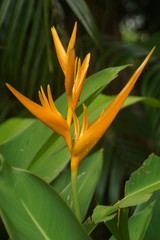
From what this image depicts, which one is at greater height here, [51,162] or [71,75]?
[71,75]

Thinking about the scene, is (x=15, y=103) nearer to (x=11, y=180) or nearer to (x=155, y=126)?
(x=155, y=126)


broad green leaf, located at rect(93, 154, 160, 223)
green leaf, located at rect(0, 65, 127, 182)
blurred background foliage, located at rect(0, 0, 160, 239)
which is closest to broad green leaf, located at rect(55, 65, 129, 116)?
green leaf, located at rect(0, 65, 127, 182)

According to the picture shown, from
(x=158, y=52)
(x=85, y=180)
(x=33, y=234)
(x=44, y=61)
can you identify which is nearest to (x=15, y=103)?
(x=44, y=61)

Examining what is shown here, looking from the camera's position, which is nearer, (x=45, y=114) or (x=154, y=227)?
(x=45, y=114)

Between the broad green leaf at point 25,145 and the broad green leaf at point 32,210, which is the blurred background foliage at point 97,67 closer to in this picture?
the broad green leaf at point 25,145

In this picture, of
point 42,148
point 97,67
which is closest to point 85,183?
point 42,148

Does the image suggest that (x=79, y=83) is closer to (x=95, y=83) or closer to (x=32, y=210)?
(x=32, y=210)
